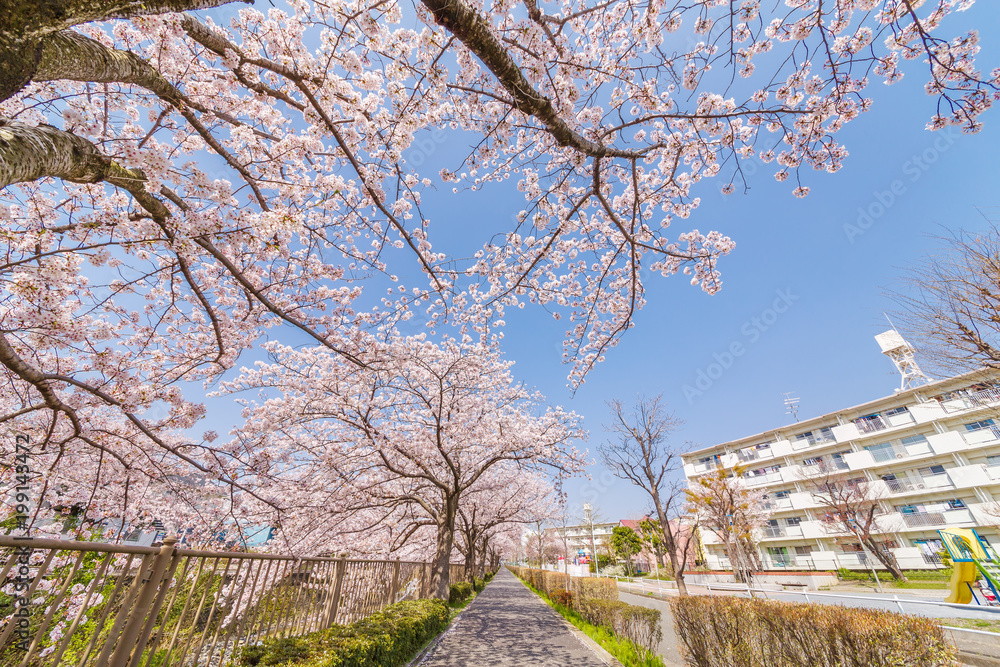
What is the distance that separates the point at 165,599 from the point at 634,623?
6.72m

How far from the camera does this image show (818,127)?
13.4ft

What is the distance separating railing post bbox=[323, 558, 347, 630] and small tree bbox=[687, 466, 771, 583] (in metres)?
15.8

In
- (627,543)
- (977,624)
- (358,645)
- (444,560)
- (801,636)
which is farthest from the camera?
(627,543)

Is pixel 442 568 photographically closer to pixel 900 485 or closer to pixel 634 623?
pixel 634 623

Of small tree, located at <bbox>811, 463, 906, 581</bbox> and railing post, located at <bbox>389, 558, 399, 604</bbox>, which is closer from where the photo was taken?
railing post, located at <bbox>389, 558, 399, 604</bbox>

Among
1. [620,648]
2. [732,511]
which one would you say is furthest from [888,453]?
[620,648]

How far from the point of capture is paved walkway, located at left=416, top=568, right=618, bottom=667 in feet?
19.5

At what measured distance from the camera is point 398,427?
10617 mm

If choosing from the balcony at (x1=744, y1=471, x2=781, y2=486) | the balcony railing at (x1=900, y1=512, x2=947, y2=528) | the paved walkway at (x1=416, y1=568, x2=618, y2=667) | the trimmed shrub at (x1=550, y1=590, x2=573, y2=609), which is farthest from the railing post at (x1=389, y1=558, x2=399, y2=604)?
the balcony at (x1=744, y1=471, x2=781, y2=486)

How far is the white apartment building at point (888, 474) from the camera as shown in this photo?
67.8ft

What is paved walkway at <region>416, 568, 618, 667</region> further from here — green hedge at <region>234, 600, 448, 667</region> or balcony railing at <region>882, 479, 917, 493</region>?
balcony railing at <region>882, 479, 917, 493</region>

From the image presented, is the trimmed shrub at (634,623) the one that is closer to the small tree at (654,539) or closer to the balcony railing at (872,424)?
the small tree at (654,539)

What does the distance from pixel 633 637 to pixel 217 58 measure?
9917 mm

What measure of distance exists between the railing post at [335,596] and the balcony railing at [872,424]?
3560 centimetres
